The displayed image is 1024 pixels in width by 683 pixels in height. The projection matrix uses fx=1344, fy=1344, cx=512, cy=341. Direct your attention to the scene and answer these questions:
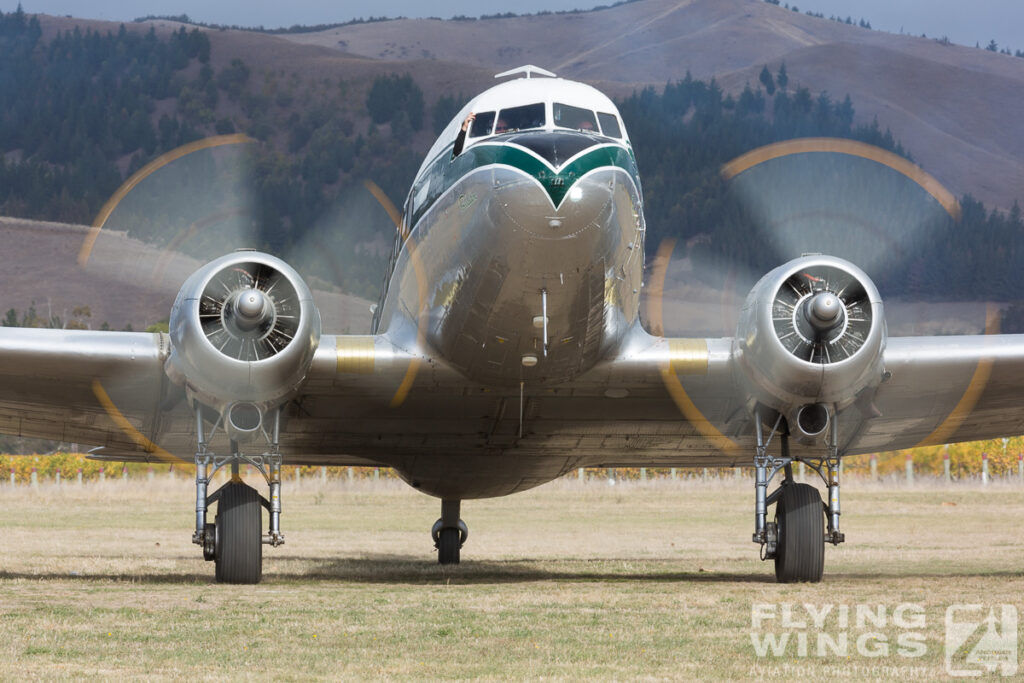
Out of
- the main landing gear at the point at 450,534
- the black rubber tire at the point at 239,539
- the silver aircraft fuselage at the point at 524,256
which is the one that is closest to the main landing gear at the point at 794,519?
the silver aircraft fuselage at the point at 524,256

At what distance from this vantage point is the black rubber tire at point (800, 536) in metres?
14.5

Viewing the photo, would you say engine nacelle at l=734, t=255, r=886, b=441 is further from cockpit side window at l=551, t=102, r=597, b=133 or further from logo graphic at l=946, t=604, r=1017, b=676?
logo graphic at l=946, t=604, r=1017, b=676

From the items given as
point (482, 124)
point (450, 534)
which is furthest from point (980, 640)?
point (450, 534)

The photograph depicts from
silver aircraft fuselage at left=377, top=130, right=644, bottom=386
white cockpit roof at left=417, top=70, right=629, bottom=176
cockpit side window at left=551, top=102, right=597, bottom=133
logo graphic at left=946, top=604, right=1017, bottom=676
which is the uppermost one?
white cockpit roof at left=417, top=70, right=629, bottom=176

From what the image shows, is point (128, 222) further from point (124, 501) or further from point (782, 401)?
point (782, 401)

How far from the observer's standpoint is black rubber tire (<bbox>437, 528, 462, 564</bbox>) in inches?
777

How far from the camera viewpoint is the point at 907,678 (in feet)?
25.6

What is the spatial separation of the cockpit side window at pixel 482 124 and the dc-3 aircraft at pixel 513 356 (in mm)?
29

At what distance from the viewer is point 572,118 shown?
1251cm

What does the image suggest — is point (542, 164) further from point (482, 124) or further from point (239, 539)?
point (239, 539)

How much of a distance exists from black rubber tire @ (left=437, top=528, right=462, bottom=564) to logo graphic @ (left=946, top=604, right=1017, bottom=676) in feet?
31.5

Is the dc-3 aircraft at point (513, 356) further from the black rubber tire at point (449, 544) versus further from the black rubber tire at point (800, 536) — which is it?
the black rubber tire at point (449, 544)

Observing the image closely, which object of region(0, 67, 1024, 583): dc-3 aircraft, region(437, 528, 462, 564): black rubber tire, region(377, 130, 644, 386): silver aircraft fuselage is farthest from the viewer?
region(437, 528, 462, 564): black rubber tire


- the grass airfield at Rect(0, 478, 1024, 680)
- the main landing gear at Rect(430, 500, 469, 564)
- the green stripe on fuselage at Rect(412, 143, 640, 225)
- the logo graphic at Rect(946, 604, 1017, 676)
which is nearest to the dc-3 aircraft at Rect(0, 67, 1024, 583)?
the green stripe on fuselage at Rect(412, 143, 640, 225)
